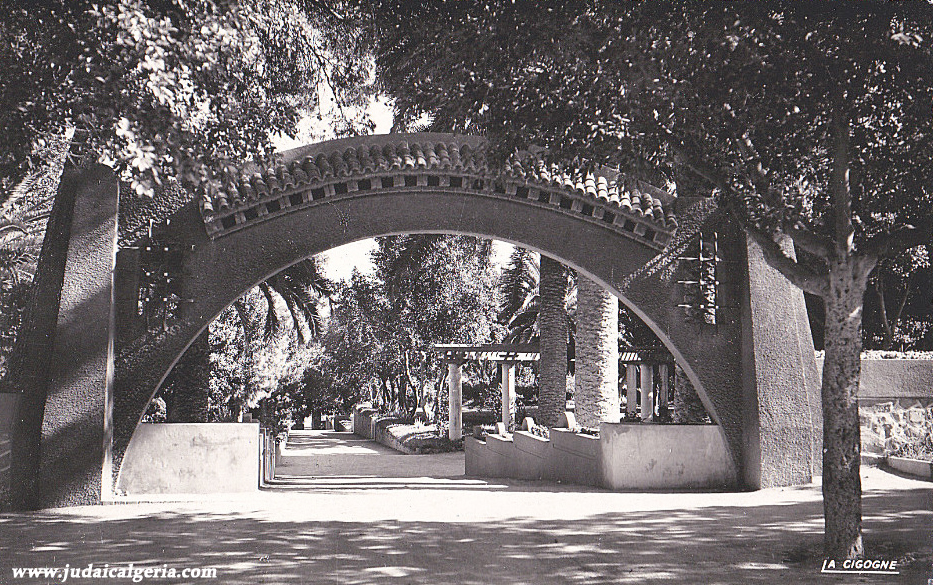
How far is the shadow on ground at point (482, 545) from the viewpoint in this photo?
22.8 feet

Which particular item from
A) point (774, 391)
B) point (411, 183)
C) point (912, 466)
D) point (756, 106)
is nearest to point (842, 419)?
point (756, 106)

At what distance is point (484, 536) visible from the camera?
8625 millimetres

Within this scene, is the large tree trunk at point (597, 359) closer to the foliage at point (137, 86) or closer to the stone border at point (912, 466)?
the stone border at point (912, 466)

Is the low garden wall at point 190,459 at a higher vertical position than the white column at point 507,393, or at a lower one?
lower

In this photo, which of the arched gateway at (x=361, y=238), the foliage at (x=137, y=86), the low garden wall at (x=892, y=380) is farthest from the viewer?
the low garden wall at (x=892, y=380)

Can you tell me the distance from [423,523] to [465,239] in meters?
15.9

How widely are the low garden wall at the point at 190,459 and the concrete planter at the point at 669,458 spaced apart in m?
5.09

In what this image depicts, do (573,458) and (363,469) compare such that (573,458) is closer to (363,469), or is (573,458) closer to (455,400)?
(363,469)

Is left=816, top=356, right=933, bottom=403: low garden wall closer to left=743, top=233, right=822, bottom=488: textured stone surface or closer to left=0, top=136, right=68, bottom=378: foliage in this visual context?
left=743, top=233, right=822, bottom=488: textured stone surface

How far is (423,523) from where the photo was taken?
9.41m

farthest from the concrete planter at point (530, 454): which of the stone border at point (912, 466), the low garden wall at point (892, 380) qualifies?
the stone border at point (912, 466)

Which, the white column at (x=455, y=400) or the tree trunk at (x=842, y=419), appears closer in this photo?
the tree trunk at (x=842, y=419)

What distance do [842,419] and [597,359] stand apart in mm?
8399

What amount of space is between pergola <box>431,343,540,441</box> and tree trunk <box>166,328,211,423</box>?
9.57 m
